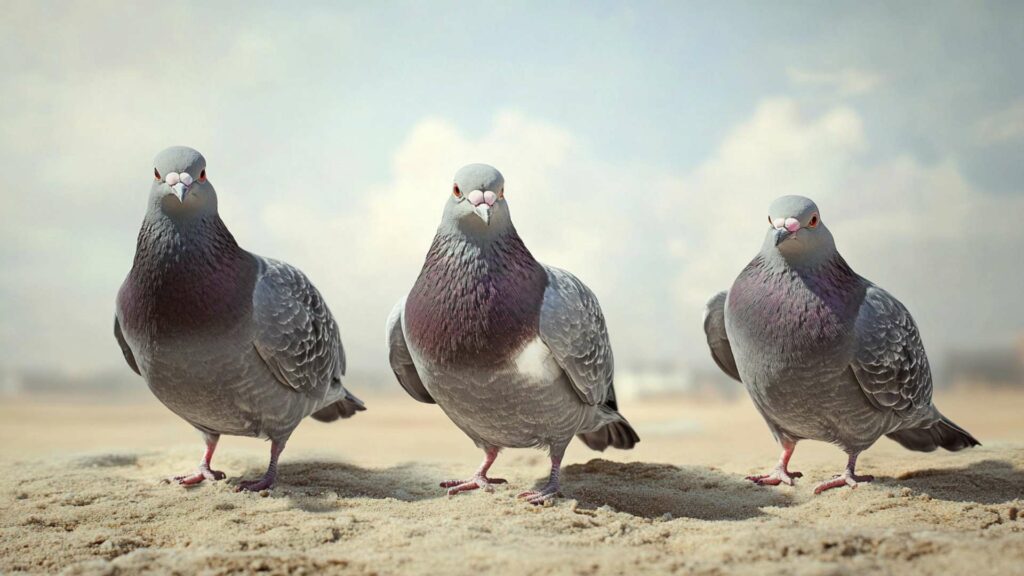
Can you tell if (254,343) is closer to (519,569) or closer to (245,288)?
(245,288)

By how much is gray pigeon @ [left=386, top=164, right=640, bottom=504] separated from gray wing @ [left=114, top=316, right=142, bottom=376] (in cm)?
199

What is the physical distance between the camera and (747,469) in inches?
264

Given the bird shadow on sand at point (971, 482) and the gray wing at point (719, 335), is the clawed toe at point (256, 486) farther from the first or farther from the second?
Result: the bird shadow on sand at point (971, 482)

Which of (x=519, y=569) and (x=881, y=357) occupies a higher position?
(x=881, y=357)

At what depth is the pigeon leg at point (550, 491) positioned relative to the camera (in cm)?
517

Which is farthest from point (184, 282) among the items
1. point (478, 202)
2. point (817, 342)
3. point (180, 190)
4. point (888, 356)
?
point (888, 356)

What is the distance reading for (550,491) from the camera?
17.4ft

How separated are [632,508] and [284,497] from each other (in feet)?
6.86

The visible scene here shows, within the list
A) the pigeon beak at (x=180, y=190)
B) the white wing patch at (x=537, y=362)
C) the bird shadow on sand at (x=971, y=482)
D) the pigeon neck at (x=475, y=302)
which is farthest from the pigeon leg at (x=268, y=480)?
the bird shadow on sand at (x=971, y=482)

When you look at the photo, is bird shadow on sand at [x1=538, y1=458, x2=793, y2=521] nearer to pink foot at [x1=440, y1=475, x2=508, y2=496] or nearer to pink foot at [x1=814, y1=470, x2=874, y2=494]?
pink foot at [x1=814, y1=470, x2=874, y2=494]

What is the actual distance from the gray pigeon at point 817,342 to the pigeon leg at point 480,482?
5.54ft

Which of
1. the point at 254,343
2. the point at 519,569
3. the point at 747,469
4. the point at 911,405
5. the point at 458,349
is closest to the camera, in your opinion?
the point at 519,569

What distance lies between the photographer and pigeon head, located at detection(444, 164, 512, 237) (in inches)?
193

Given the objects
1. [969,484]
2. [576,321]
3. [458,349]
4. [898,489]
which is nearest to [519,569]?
[458,349]
